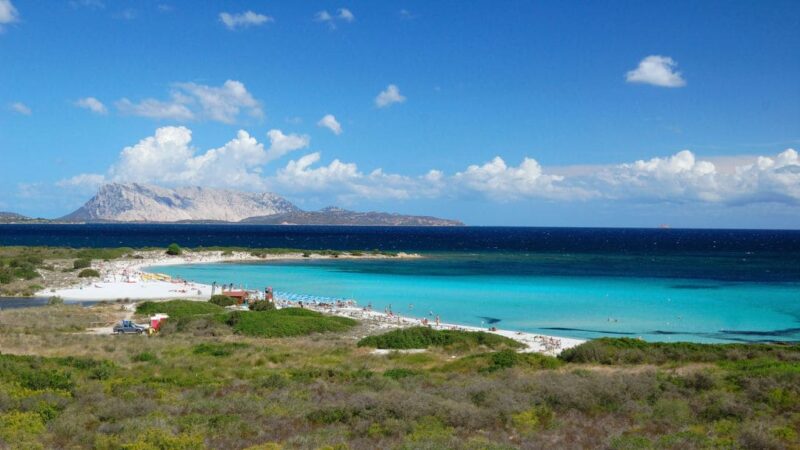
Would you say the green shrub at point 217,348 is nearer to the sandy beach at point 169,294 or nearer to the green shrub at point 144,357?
the green shrub at point 144,357

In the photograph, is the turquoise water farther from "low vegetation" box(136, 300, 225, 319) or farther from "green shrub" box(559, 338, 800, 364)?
"low vegetation" box(136, 300, 225, 319)

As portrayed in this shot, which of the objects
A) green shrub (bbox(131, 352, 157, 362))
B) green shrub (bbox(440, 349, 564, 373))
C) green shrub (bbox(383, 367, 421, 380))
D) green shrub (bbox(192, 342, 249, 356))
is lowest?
green shrub (bbox(192, 342, 249, 356))

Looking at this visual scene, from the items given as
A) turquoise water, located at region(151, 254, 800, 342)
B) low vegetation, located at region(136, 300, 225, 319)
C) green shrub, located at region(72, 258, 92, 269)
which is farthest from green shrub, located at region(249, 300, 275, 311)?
green shrub, located at region(72, 258, 92, 269)

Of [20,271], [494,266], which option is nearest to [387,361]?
[20,271]

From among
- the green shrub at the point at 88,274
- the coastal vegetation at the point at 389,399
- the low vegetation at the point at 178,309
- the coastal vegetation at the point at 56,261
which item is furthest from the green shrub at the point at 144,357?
the green shrub at the point at 88,274

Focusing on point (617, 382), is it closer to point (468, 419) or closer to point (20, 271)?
point (468, 419)

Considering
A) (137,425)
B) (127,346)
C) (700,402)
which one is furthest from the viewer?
(127,346)

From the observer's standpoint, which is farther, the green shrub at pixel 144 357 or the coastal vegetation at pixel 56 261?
the coastal vegetation at pixel 56 261
